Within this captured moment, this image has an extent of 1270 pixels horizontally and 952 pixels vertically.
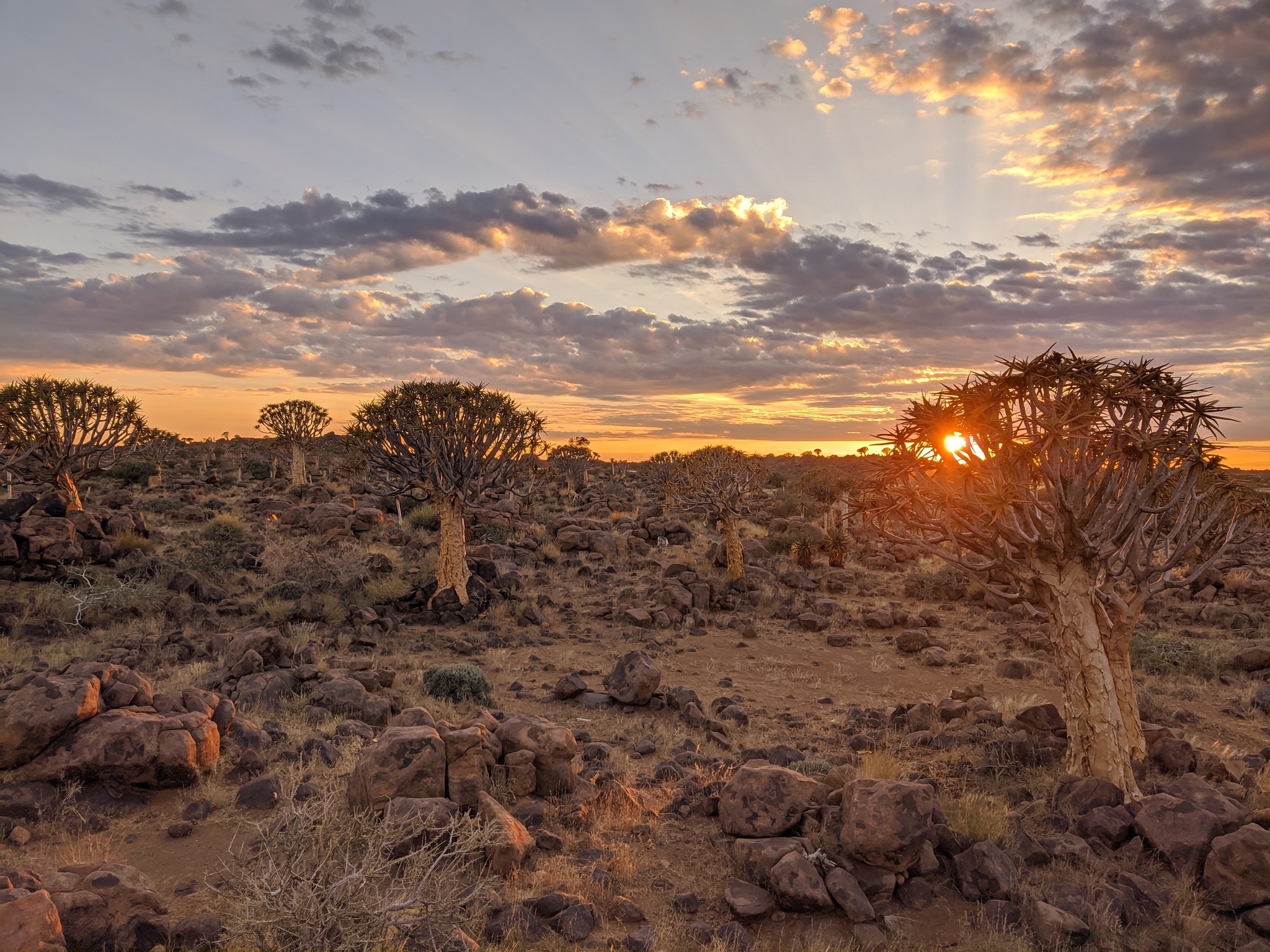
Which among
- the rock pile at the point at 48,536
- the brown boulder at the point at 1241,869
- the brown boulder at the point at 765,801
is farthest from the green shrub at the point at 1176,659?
the rock pile at the point at 48,536

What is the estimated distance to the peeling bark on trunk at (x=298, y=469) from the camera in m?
38.2

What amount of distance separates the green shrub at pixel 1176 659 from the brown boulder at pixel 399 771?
13712 millimetres

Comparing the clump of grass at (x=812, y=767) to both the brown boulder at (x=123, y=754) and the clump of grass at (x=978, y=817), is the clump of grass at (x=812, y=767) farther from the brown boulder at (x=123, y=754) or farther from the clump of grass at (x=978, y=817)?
the brown boulder at (x=123, y=754)

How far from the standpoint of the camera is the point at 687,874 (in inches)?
257

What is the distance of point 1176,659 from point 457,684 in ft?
47.6

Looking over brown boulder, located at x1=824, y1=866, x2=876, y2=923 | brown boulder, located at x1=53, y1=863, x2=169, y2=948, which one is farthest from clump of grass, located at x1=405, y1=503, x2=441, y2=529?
brown boulder, located at x1=824, y1=866, x2=876, y2=923

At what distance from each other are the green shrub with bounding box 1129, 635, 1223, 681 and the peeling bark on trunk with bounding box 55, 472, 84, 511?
2885cm

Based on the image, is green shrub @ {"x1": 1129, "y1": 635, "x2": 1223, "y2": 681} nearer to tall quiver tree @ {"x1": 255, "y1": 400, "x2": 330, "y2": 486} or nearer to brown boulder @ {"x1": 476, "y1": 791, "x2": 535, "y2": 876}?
brown boulder @ {"x1": 476, "y1": 791, "x2": 535, "y2": 876}

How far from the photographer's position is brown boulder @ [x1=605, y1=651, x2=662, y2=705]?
1166 centimetres

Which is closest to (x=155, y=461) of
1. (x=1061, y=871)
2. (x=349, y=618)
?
(x=349, y=618)

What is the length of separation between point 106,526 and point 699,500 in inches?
717

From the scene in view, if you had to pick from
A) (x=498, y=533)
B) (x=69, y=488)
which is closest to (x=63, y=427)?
(x=69, y=488)

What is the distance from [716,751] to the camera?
9797mm

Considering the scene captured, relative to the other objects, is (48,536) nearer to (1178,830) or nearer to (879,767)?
(879,767)
